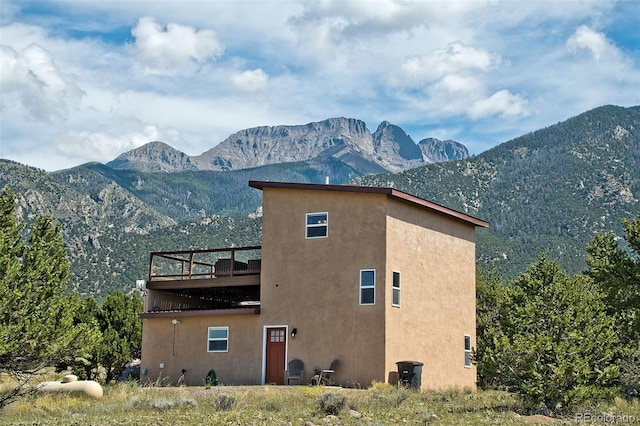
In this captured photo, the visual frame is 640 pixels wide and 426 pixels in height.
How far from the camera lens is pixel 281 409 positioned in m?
20.2

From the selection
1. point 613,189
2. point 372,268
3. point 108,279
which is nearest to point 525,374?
point 372,268

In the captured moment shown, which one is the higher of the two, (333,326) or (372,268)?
(372,268)

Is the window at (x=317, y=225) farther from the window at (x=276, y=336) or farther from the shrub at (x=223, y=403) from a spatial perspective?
the shrub at (x=223, y=403)

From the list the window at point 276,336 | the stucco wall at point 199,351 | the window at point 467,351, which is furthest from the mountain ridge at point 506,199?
the window at point 276,336

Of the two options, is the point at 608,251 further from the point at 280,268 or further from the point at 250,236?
the point at 250,236

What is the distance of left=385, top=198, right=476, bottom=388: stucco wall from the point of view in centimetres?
2931

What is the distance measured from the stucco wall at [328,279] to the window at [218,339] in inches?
Answer: 71.9

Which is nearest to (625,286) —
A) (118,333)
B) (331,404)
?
(331,404)

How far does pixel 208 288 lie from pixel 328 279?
6.54 m

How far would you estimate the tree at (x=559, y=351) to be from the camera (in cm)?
1938

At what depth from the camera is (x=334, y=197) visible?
30.0 m

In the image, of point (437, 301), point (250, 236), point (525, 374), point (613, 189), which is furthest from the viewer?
point (250, 236)

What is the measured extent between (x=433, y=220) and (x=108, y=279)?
99070mm

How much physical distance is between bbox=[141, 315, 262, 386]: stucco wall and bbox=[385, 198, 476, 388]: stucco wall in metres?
5.24
